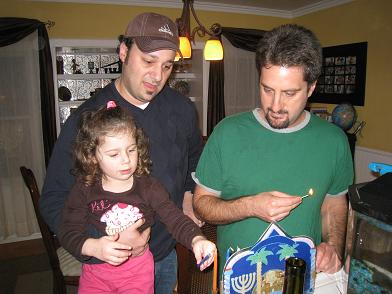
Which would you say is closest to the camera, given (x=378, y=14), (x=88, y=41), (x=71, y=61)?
(x=378, y=14)

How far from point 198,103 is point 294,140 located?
391 cm

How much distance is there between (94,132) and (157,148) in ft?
1.00

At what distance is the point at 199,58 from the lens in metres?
5.00

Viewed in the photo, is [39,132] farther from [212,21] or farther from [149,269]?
[149,269]

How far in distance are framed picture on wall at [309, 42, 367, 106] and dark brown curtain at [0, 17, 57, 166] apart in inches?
149

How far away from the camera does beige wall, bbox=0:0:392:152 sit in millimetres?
3926

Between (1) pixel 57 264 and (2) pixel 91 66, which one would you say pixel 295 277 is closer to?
(1) pixel 57 264

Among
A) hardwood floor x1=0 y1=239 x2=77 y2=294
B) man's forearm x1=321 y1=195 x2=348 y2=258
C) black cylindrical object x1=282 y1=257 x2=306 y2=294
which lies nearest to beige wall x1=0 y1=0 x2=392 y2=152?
hardwood floor x1=0 y1=239 x2=77 y2=294

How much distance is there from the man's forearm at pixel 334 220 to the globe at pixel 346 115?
3.15m

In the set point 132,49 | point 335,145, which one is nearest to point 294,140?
point 335,145

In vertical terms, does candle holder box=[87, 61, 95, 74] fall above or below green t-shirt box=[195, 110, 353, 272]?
above

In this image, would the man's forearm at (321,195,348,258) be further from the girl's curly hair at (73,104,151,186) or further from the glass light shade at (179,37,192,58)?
the glass light shade at (179,37,192,58)

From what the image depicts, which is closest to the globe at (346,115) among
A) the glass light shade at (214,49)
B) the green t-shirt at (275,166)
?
the glass light shade at (214,49)

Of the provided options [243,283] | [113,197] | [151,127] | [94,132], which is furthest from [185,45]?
[243,283]
